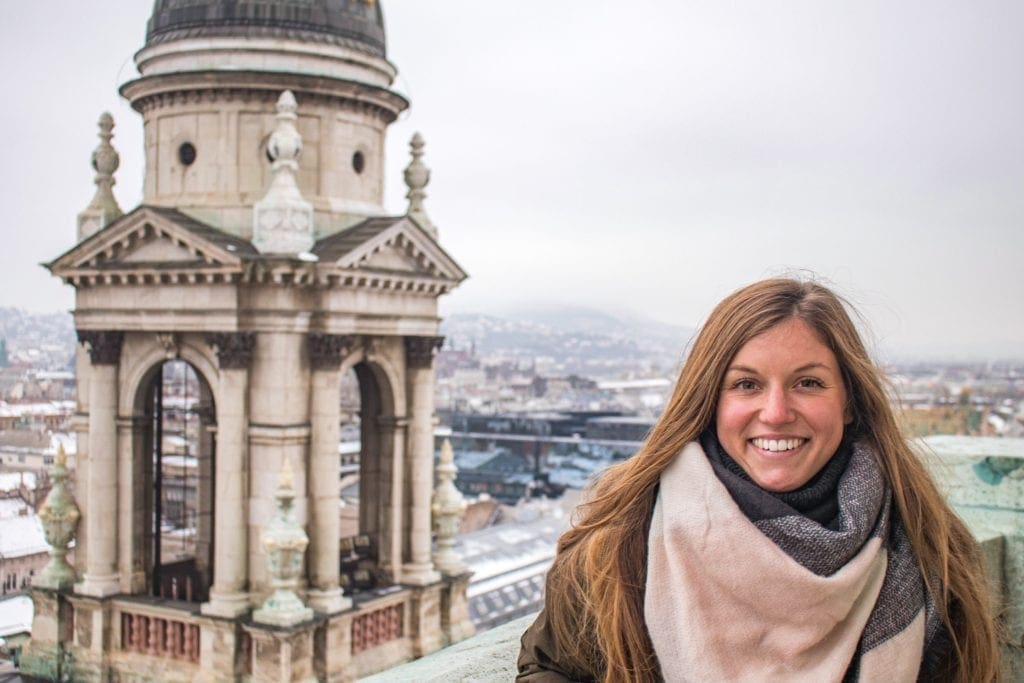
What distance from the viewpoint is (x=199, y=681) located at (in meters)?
20.1

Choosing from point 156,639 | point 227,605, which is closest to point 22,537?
point 156,639

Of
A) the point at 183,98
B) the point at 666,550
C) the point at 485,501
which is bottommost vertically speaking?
the point at 485,501

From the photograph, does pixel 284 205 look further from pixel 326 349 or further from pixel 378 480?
pixel 378 480

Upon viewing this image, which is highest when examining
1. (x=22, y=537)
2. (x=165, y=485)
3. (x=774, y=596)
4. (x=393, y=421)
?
(x=774, y=596)

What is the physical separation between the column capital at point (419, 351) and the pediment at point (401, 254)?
1.06m

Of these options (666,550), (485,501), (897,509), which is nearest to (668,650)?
(666,550)

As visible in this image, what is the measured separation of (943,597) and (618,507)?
1.06 metres

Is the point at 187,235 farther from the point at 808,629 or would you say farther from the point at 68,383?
the point at 808,629

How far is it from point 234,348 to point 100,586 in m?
4.62

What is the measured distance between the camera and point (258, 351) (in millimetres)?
20234

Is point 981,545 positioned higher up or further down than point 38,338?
further down

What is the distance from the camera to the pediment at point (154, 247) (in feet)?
64.8

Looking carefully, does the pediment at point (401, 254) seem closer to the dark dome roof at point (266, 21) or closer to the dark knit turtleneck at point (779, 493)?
the dark dome roof at point (266, 21)

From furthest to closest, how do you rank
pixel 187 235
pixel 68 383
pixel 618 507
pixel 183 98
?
pixel 68 383 < pixel 183 98 < pixel 187 235 < pixel 618 507
